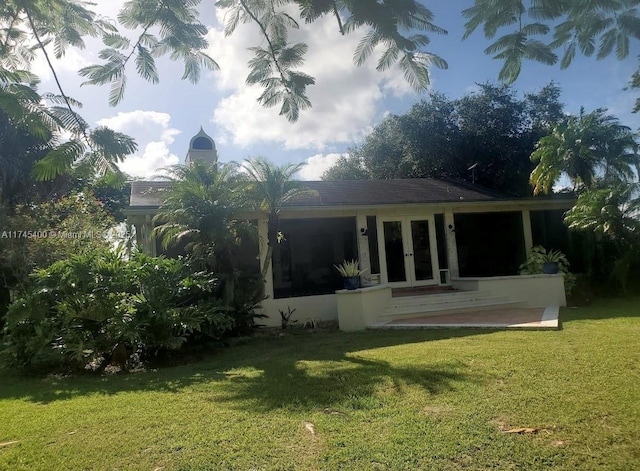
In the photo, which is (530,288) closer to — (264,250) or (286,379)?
(264,250)

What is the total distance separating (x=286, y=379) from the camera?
576 centimetres

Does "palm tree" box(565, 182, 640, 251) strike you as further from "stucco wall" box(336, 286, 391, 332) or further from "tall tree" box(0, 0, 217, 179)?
"tall tree" box(0, 0, 217, 179)

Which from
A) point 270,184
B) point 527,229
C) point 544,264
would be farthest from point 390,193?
point 270,184

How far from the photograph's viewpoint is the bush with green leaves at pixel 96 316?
7430 millimetres

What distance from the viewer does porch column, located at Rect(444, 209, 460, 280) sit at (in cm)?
1479

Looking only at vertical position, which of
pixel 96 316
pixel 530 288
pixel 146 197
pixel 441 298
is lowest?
pixel 441 298

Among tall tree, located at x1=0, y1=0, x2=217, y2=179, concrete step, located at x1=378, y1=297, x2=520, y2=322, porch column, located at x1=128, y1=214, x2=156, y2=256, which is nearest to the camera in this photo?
tall tree, located at x1=0, y1=0, x2=217, y2=179

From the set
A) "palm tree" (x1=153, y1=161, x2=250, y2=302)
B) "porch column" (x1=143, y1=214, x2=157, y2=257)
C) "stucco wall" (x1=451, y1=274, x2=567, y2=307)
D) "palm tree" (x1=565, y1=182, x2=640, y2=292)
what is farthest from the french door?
"porch column" (x1=143, y1=214, x2=157, y2=257)

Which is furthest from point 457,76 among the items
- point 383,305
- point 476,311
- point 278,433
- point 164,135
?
point 476,311

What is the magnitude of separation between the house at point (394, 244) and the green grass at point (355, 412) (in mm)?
4863

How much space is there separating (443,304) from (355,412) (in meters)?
8.99

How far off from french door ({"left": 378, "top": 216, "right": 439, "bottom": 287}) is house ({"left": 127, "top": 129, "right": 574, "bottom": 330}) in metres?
0.04

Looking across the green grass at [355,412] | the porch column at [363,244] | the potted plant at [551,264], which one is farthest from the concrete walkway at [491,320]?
the porch column at [363,244]

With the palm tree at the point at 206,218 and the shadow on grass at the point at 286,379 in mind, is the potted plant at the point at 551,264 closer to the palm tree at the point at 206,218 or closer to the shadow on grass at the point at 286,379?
the shadow on grass at the point at 286,379
